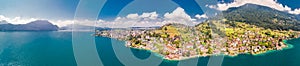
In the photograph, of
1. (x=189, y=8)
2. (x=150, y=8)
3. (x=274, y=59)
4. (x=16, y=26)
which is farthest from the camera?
(x=16, y=26)

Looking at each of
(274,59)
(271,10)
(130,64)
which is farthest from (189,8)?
(271,10)

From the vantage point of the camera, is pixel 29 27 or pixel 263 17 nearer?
pixel 263 17

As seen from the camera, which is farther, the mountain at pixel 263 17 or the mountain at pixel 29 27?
the mountain at pixel 29 27

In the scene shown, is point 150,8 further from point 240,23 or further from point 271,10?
point 271,10

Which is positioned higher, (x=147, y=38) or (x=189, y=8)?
(x=189, y=8)

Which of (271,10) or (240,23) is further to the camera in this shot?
(271,10)

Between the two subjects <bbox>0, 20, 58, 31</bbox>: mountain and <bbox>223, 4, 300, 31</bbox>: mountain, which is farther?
<bbox>0, 20, 58, 31</bbox>: mountain

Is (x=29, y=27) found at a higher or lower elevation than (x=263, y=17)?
lower

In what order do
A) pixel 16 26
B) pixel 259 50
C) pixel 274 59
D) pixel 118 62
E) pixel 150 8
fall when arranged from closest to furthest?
1. pixel 150 8
2. pixel 118 62
3. pixel 274 59
4. pixel 259 50
5. pixel 16 26
